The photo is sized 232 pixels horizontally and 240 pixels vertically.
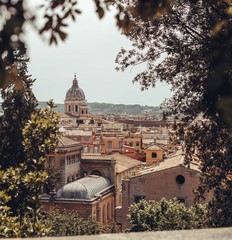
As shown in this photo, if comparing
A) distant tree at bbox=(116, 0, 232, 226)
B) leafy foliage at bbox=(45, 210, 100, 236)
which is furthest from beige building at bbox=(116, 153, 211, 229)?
distant tree at bbox=(116, 0, 232, 226)

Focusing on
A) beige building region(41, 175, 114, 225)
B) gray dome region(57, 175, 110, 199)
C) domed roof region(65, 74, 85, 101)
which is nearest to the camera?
beige building region(41, 175, 114, 225)

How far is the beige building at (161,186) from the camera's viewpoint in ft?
97.4

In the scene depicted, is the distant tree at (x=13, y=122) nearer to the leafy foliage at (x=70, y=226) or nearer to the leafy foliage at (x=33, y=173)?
the leafy foliage at (x=70, y=226)

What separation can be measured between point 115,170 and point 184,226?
74.6 ft

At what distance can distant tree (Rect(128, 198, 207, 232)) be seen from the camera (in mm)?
21422

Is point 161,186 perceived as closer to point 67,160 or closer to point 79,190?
point 79,190

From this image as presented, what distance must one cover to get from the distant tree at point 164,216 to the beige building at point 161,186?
507 centimetres

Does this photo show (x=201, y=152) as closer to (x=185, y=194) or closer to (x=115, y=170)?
(x=185, y=194)

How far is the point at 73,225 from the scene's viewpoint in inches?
927

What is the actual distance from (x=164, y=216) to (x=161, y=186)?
7564 millimetres

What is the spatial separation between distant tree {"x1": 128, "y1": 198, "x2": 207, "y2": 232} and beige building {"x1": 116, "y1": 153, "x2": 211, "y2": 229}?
16.6 ft

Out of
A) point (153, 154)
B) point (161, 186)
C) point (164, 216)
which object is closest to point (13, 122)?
point (164, 216)

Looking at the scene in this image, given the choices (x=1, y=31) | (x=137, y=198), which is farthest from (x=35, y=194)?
(x=137, y=198)

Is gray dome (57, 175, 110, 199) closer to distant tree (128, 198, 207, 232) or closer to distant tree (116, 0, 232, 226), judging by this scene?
distant tree (128, 198, 207, 232)
